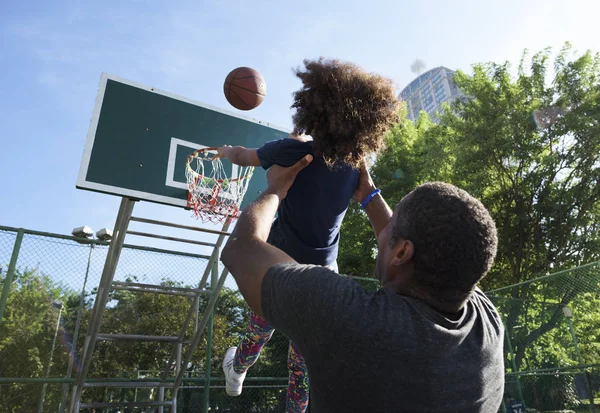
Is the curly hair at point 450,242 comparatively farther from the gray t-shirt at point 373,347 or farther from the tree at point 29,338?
the tree at point 29,338

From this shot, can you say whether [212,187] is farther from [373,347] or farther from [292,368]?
[373,347]

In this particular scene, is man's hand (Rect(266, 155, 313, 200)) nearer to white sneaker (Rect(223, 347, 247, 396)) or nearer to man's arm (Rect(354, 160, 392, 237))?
man's arm (Rect(354, 160, 392, 237))

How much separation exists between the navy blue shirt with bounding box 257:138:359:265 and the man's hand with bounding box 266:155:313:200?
0.52 feet

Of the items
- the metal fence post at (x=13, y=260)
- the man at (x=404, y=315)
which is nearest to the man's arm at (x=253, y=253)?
the man at (x=404, y=315)

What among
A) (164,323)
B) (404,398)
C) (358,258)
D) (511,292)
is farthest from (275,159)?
(358,258)

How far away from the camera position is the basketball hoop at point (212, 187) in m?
4.87

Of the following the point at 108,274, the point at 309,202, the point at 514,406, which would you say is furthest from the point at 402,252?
the point at 514,406

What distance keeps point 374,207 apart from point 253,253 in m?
1.26


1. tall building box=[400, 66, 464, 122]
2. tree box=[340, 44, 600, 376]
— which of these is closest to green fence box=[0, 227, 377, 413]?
tree box=[340, 44, 600, 376]

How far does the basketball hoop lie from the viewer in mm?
4871

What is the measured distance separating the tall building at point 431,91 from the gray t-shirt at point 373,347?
277 feet

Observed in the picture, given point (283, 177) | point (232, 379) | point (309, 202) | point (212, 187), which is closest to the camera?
point (283, 177)

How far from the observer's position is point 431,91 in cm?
8994

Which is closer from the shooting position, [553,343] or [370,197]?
[370,197]
